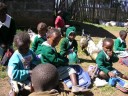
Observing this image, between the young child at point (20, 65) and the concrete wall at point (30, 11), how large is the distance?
6795 millimetres

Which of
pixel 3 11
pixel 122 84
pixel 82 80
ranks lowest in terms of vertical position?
pixel 122 84

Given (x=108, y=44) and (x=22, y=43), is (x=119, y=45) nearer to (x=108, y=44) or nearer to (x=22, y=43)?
(x=108, y=44)

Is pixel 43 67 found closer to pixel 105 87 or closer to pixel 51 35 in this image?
pixel 51 35

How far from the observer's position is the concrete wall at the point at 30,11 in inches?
459

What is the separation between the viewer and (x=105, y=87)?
Answer: 19.9ft

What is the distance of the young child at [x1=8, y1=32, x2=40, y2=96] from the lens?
4.90 metres

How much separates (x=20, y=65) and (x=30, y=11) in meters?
7.21

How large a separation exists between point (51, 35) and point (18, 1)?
6.45 m

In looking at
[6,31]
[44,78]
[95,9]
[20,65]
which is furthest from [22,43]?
[95,9]

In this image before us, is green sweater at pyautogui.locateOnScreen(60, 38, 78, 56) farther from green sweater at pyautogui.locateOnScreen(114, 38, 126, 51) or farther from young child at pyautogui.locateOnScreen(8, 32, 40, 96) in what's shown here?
young child at pyautogui.locateOnScreen(8, 32, 40, 96)

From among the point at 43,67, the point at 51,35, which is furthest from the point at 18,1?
the point at 43,67

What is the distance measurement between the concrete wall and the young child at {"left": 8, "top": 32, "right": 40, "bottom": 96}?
6795 millimetres

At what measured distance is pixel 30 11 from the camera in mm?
12000

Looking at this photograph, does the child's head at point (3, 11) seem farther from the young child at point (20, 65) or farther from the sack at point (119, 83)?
the sack at point (119, 83)
